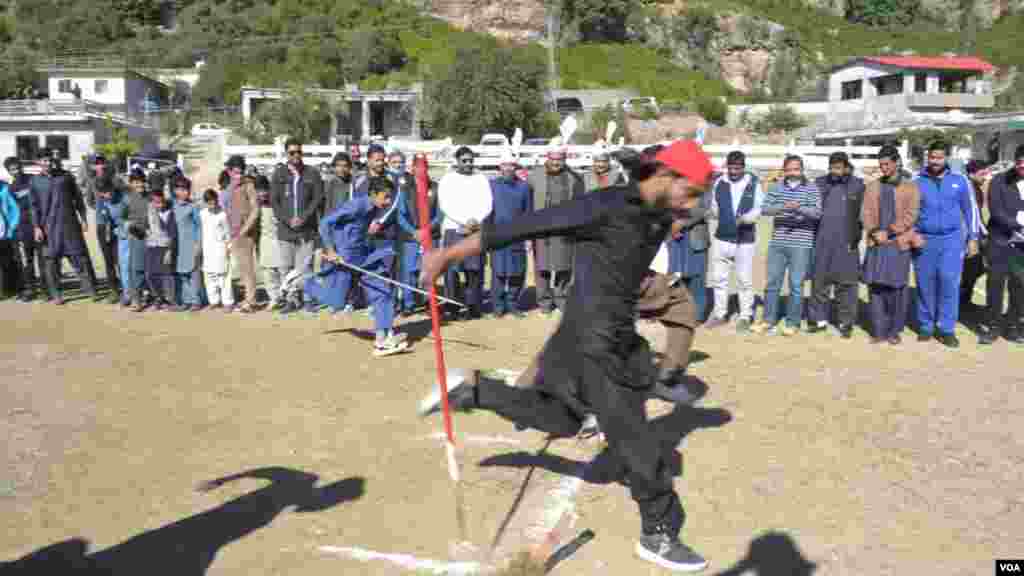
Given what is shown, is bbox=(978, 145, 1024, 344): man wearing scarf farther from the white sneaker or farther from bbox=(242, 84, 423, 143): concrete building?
bbox=(242, 84, 423, 143): concrete building

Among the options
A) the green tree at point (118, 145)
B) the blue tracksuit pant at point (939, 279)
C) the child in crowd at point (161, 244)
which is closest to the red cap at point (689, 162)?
the blue tracksuit pant at point (939, 279)

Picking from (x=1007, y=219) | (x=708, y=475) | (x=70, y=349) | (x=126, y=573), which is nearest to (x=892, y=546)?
(x=708, y=475)

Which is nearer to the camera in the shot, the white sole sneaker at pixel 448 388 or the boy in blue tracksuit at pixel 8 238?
the white sole sneaker at pixel 448 388

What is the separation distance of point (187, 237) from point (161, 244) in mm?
352

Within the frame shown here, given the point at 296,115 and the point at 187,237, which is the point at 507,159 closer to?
the point at 187,237

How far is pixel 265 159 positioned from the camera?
31578mm

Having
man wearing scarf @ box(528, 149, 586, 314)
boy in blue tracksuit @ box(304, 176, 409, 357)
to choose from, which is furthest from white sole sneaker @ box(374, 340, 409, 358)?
man wearing scarf @ box(528, 149, 586, 314)

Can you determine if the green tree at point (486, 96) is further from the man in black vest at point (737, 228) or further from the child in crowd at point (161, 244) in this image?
the man in black vest at point (737, 228)

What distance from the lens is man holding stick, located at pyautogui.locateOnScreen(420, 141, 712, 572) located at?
4.38m

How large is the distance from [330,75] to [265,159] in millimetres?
43448

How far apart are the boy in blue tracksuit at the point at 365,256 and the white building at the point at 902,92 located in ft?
166

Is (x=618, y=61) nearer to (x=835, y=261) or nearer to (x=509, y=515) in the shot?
(x=835, y=261)

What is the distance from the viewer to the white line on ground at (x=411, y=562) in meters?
4.61

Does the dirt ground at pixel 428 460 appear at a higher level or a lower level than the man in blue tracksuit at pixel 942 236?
lower
